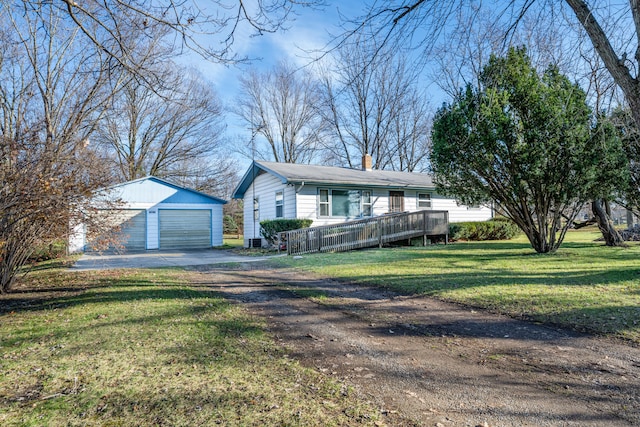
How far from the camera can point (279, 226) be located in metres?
16.8

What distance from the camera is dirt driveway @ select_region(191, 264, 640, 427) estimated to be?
262 centimetres

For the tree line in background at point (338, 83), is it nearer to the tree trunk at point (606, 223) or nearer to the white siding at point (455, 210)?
the tree trunk at point (606, 223)

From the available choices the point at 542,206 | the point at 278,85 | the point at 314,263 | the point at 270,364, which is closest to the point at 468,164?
the point at 542,206

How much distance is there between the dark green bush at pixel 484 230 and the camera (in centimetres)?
1987

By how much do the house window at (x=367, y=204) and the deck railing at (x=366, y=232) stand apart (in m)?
2.52

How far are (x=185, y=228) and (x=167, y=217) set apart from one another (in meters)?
1.09

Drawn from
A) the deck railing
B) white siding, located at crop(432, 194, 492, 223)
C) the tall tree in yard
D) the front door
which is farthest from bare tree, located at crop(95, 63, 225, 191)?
the tall tree in yard

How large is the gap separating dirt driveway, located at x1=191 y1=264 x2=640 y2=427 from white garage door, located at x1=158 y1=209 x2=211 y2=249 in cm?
1555

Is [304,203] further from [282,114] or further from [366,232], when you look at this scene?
[282,114]

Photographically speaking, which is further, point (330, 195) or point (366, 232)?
point (330, 195)

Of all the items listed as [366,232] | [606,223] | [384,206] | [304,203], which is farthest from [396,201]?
[606,223]

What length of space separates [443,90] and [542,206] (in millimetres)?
6047

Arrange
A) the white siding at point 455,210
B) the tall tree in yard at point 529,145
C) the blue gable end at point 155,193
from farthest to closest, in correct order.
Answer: the white siding at point 455,210 → the blue gable end at point 155,193 → the tall tree in yard at point 529,145

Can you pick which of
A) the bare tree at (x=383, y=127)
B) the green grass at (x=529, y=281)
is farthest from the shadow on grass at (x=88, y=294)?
the bare tree at (x=383, y=127)
